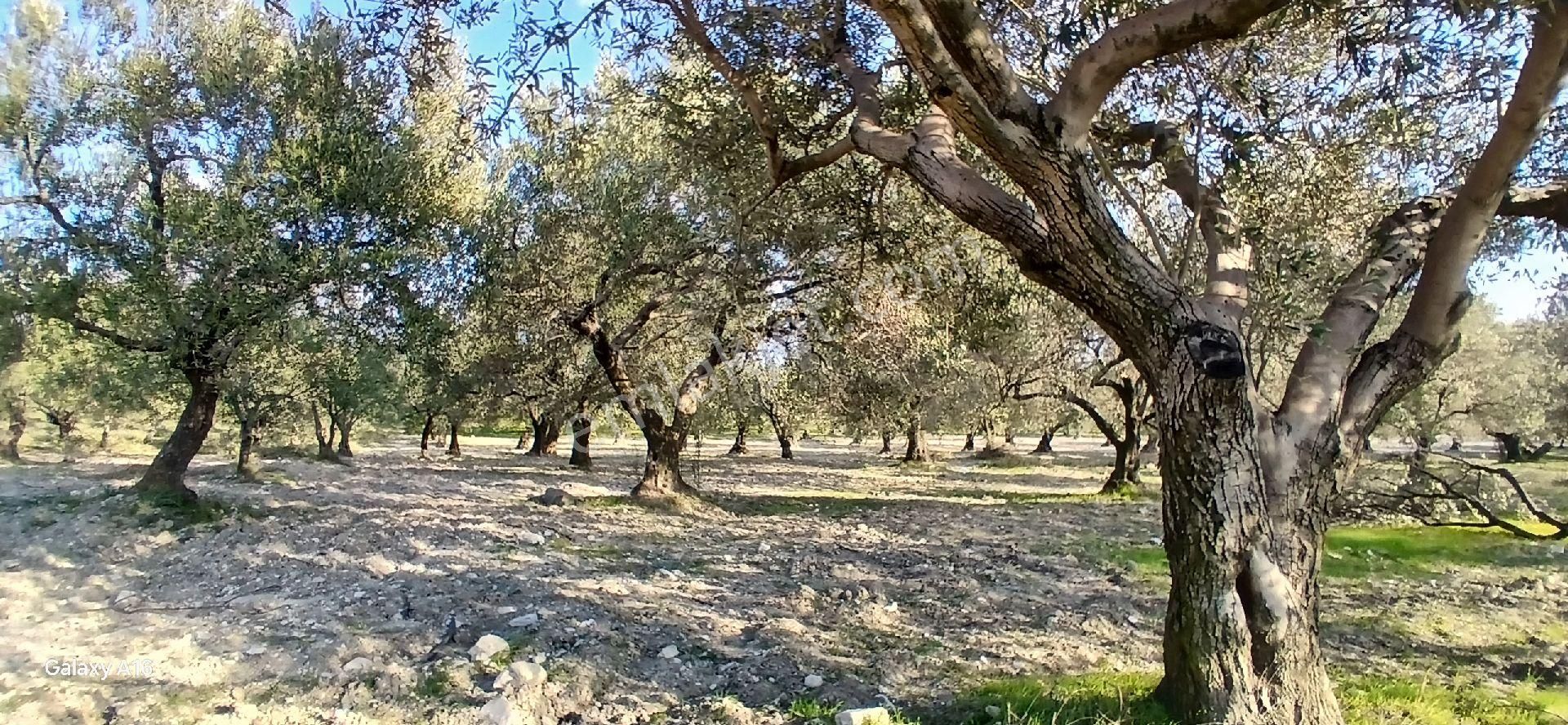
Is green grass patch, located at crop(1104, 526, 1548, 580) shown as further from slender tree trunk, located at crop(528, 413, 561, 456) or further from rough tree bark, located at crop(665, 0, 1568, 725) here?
slender tree trunk, located at crop(528, 413, 561, 456)

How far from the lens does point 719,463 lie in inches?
1272

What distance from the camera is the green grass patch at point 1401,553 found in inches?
402

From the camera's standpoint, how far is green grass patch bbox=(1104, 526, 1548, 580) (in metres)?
10.2

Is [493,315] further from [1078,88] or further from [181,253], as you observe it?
[1078,88]

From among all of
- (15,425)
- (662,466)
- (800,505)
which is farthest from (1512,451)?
(15,425)

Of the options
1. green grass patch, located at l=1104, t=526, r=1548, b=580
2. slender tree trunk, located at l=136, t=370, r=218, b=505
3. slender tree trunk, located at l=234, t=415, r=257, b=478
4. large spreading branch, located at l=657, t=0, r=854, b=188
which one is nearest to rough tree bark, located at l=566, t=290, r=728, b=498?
slender tree trunk, located at l=136, t=370, r=218, b=505

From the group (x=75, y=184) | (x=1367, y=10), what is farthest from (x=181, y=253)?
(x=1367, y=10)

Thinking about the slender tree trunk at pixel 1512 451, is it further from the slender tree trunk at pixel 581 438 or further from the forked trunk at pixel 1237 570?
the forked trunk at pixel 1237 570

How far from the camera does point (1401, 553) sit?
11586 millimetres

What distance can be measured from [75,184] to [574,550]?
31.0 ft

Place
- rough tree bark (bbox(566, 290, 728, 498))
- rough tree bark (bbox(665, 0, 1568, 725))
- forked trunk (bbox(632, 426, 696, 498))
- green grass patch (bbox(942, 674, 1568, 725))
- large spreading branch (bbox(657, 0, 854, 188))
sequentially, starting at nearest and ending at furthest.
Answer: rough tree bark (bbox(665, 0, 1568, 725)) < green grass patch (bbox(942, 674, 1568, 725)) < large spreading branch (bbox(657, 0, 854, 188)) < rough tree bark (bbox(566, 290, 728, 498)) < forked trunk (bbox(632, 426, 696, 498))

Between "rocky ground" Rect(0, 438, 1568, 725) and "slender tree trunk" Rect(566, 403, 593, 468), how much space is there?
7413mm

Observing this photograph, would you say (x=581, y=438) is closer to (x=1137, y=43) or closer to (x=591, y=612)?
(x=591, y=612)

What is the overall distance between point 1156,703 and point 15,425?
105 feet
